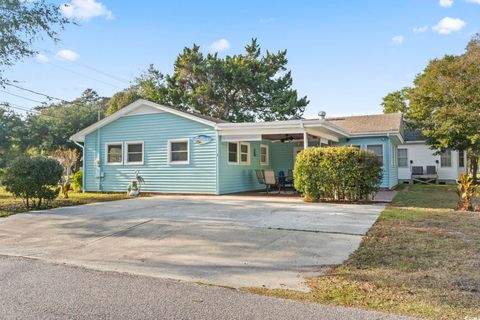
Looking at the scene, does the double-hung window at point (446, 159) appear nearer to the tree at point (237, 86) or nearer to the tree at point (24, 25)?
the tree at point (237, 86)

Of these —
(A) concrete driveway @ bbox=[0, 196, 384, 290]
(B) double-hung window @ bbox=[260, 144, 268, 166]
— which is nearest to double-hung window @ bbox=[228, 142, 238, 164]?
(B) double-hung window @ bbox=[260, 144, 268, 166]

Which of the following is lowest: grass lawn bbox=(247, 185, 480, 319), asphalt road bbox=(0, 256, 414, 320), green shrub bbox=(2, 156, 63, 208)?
asphalt road bbox=(0, 256, 414, 320)

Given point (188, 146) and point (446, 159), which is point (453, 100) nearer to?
point (446, 159)

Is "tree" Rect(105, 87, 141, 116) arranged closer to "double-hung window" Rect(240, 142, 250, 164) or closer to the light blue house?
the light blue house

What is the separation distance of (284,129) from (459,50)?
14.4m

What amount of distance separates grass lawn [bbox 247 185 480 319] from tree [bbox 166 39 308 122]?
22.8 m

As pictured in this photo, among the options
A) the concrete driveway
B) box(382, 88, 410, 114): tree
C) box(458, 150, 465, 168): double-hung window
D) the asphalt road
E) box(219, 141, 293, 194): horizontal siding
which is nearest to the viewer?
the asphalt road

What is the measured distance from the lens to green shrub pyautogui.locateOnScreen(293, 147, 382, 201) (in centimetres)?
1052

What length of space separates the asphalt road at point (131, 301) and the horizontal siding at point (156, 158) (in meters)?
9.81

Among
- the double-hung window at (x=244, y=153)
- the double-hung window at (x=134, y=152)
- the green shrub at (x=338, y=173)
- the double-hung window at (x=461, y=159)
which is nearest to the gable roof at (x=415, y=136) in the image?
the double-hung window at (x=461, y=159)

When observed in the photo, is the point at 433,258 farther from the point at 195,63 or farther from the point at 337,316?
the point at 195,63

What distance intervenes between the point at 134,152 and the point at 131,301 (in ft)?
42.4

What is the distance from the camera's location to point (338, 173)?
10.7 m

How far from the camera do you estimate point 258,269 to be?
469cm
